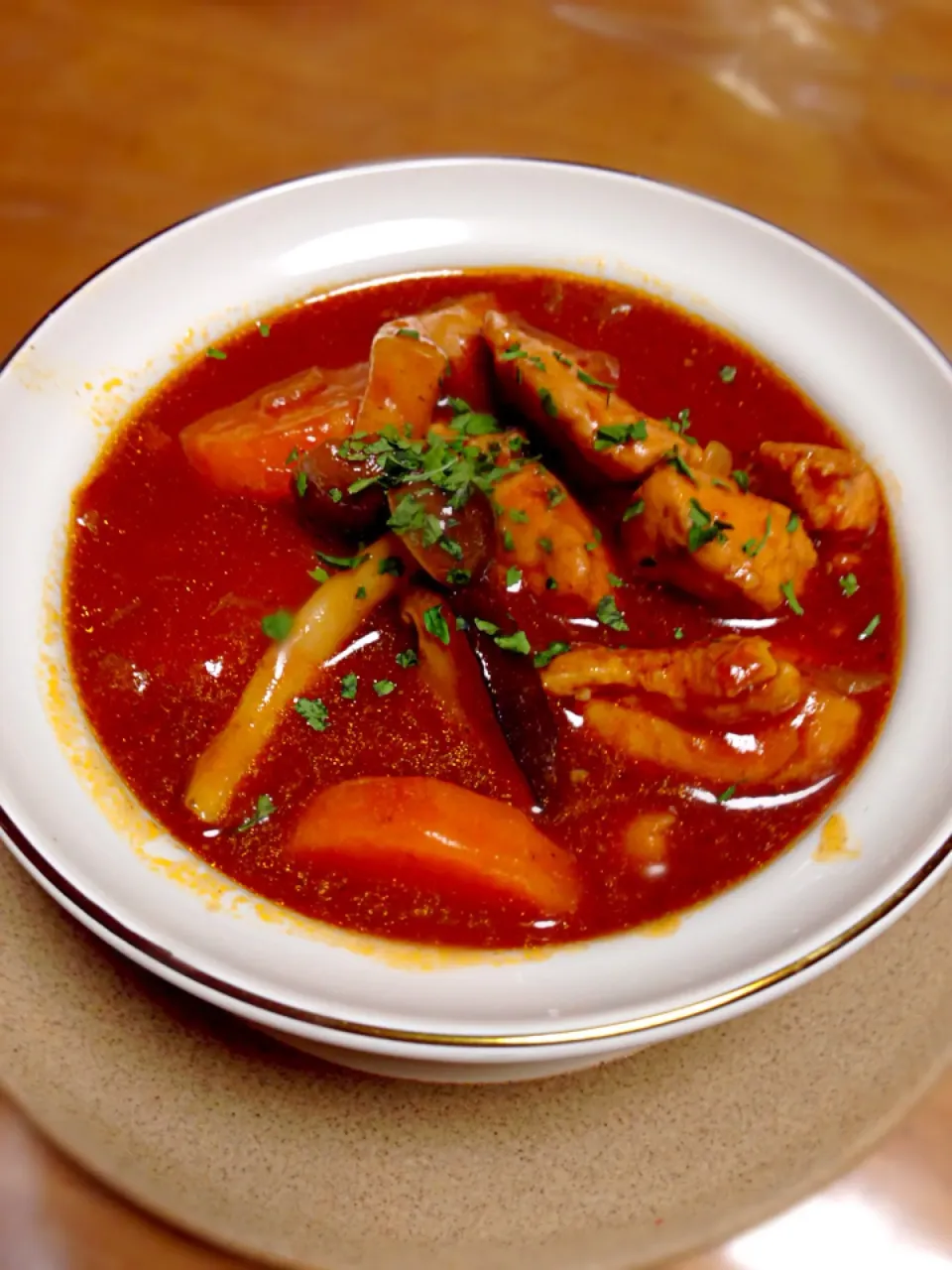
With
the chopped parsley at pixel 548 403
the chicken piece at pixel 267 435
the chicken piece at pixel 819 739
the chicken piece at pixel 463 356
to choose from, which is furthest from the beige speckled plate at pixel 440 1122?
the chicken piece at pixel 463 356

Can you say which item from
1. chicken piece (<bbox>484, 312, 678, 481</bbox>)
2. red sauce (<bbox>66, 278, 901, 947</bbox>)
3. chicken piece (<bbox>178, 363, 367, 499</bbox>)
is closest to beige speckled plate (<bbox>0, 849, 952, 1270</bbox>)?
red sauce (<bbox>66, 278, 901, 947</bbox>)

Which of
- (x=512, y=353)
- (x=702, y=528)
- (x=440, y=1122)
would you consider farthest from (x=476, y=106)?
(x=440, y=1122)

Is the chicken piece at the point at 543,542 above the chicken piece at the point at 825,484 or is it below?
below

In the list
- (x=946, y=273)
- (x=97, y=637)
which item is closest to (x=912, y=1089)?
(x=97, y=637)

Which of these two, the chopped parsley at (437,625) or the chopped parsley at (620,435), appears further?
the chopped parsley at (620,435)

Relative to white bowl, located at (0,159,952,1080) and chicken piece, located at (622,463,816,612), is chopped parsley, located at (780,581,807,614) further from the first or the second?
white bowl, located at (0,159,952,1080)

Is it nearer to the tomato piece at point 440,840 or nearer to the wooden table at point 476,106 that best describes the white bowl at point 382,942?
the tomato piece at point 440,840

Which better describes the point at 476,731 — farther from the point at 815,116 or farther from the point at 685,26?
the point at 685,26
